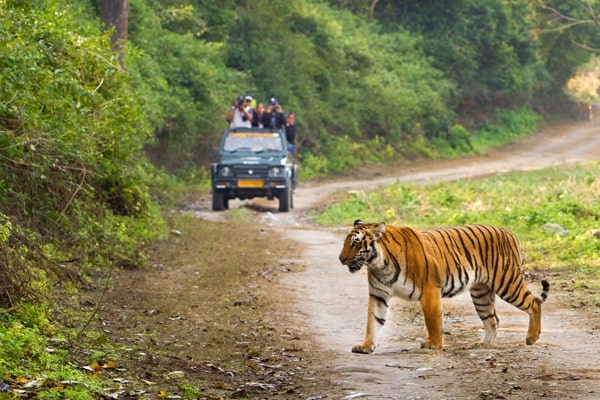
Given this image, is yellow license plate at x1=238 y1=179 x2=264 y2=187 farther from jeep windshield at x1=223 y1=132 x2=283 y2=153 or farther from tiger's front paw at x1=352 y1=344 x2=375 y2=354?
tiger's front paw at x1=352 y1=344 x2=375 y2=354

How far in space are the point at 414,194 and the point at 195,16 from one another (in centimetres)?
1333

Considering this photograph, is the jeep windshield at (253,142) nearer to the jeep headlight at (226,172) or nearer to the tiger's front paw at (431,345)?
the jeep headlight at (226,172)

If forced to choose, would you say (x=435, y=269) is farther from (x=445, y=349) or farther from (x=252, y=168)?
(x=252, y=168)

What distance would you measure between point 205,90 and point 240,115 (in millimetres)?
5317

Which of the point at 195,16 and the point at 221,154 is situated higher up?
the point at 195,16

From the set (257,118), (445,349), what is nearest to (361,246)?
(445,349)

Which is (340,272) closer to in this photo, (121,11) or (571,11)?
(121,11)

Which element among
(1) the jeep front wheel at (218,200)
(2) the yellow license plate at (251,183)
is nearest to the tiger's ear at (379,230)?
(2) the yellow license plate at (251,183)

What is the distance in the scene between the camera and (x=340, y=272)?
16.7 m

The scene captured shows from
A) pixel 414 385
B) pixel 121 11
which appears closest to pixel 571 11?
pixel 121 11

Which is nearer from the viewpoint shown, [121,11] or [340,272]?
[340,272]

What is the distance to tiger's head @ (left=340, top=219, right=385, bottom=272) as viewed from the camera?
33.0 feet

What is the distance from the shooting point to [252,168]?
26766mm

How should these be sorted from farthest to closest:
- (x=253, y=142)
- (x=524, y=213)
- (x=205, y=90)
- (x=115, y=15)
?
(x=205, y=90) → (x=253, y=142) → (x=115, y=15) → (x=524, y=213)
